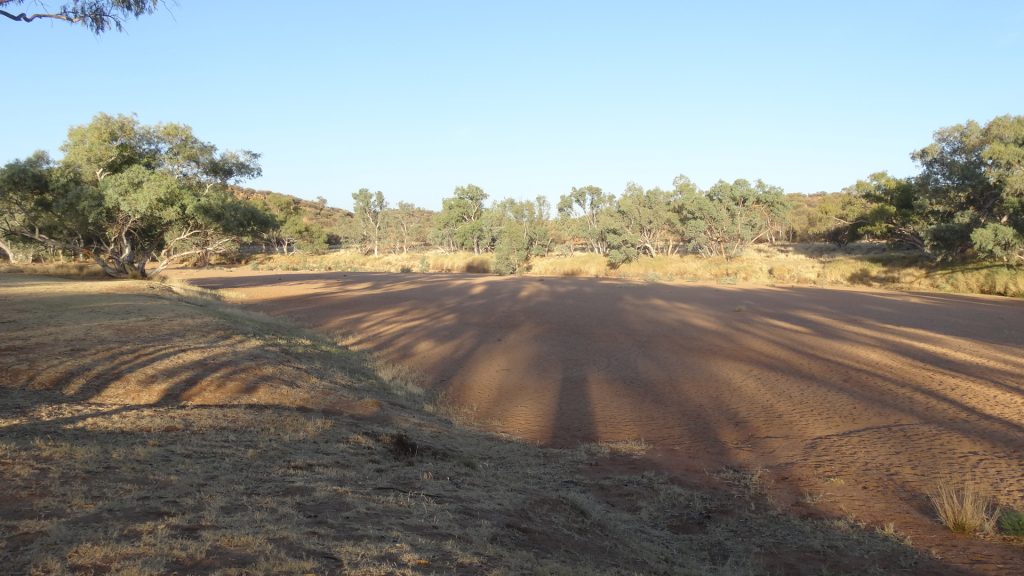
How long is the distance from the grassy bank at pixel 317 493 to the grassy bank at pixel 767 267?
34333 millimetres

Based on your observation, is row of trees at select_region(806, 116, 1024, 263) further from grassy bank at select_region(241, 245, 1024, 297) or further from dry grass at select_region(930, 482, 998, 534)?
dry grass at select_region(930, 482, 998, 534)

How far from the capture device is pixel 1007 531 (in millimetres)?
5406

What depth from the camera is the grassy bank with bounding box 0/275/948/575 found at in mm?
3605

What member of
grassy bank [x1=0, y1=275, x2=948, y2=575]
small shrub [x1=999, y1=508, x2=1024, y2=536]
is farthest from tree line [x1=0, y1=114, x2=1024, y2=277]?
small shrub [x1=999, y1=508, x2=1024, y2=536]

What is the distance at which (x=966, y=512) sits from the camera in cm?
555

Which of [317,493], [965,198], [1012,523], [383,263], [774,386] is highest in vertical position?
[965,198]

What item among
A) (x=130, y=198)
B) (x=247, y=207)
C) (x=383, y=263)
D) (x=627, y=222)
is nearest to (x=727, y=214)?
(x=627, y=222)

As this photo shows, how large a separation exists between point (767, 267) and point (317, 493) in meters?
48.9

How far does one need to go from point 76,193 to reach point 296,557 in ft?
91.7

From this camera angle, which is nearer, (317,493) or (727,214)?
(317,493)

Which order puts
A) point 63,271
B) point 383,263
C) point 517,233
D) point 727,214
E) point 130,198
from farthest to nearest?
point 383,263, point 517,233, point 727,214, point 63,271, point 130,198

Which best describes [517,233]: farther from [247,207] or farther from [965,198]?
[965,198]

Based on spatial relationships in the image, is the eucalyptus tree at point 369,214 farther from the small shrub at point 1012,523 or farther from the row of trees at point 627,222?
the small shrub at point 1012,523

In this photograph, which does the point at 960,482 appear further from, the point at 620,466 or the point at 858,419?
the point at 620,466
